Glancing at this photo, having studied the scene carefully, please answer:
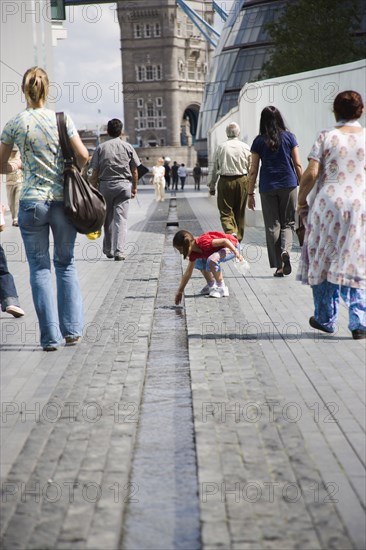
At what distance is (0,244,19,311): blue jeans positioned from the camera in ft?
26.3

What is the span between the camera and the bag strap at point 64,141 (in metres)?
6.52

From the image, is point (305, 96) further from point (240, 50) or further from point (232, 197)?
point (240, 50)

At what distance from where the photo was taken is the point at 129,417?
4.84 m

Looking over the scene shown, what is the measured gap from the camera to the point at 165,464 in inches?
163

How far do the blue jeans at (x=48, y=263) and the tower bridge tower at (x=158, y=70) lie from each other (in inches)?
5796

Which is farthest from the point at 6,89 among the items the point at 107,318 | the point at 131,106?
the point at 131,106

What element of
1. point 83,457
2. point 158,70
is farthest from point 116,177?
point 158,70

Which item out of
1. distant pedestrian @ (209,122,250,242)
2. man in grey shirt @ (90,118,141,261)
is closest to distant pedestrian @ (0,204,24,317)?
distant pedestrian @ (209,122,250,242)

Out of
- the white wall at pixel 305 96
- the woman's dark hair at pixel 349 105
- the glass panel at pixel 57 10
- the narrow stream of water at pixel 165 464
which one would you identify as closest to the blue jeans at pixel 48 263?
the narrow stream of water at pixel 165 464

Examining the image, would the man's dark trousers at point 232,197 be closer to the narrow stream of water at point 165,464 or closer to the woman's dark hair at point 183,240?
the woman's dark hair at point 183,240

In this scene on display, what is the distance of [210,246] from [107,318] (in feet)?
3.93

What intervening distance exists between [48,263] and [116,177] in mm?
6319

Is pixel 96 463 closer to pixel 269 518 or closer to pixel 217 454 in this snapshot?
pixel 217 454

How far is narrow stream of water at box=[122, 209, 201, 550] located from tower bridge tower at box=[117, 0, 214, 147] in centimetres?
14810
